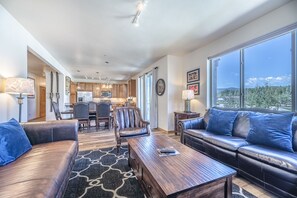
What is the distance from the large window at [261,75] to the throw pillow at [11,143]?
381cm

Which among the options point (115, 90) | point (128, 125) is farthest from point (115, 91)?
point (128, 125)

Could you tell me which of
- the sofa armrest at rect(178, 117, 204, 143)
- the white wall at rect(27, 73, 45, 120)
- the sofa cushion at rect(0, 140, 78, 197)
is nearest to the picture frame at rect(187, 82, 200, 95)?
the sofa armrest at rect(178, 117, 204, 143)

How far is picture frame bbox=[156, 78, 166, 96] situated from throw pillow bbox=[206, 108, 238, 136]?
7.47ft

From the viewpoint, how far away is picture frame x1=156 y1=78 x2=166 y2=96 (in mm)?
4812

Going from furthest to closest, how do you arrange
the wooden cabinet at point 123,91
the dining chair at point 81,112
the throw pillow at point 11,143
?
the wooden cabinet at point 123,91 < the dining chair at point 81,112 < the throw pillow at point 11,143

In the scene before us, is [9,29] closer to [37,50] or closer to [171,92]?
[37,50]

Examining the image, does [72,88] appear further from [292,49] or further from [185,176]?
[292,49]

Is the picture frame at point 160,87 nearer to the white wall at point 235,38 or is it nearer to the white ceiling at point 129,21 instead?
the white wall at point 235,38

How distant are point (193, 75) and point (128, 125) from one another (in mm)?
2487

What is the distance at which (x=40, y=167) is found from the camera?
1276 millimetres

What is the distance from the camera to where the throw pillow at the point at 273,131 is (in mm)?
1768

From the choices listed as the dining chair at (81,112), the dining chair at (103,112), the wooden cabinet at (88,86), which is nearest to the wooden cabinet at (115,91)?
the wooden cabinet at (88,86)

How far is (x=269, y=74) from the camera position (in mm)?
2570

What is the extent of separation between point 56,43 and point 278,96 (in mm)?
4997
